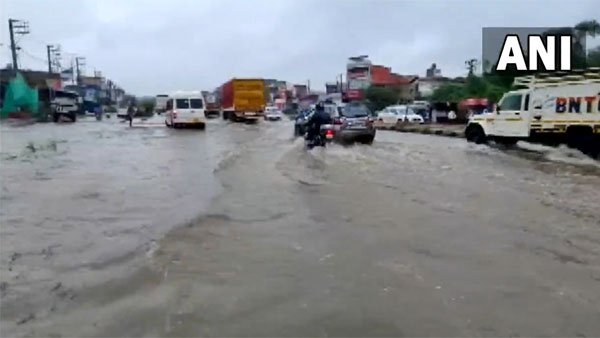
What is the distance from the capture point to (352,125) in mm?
21656

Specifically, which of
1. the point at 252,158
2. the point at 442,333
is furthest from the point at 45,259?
the point at 252,158

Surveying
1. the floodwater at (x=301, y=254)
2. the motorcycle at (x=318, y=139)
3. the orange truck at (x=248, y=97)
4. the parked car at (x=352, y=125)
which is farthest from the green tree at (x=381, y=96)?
the floodwater at (x=301, y=254)

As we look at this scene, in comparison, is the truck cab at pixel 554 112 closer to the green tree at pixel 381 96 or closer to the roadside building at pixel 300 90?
the green tree at pixel 381 96

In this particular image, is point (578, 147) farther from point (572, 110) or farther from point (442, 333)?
point (442, 333)

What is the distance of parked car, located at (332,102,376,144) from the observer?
21625mm

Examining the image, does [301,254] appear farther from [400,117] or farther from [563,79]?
[400,117]

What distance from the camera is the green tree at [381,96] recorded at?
70.1 meters

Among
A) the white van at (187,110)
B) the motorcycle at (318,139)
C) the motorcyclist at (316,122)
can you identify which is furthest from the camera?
the white van at (187,110)

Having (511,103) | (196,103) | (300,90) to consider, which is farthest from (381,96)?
(300,90)

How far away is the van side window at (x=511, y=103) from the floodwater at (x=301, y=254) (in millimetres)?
7166

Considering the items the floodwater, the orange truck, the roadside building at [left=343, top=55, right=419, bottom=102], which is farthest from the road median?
the roadside building at [left=343, top=55, right=419, bottom=102]

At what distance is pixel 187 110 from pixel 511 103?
61.4 feet

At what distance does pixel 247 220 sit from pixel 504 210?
3762 millimetres

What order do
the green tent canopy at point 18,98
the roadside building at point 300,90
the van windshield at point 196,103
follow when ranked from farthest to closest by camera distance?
the roadside building at point 300,90 < the green tent canopy at point 18,98 < the van windshield at point 196,103
